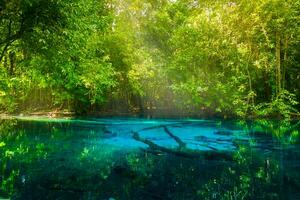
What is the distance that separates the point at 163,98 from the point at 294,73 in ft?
33.2

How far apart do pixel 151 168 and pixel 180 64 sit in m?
17.9

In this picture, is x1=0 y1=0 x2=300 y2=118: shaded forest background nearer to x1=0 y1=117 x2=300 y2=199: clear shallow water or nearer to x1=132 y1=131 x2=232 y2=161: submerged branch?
x1=0 y1=117 x2=300 y2=199: clear shallow water

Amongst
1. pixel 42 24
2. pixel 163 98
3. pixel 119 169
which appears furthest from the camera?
pixel 163 98

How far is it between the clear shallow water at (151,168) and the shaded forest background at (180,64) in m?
5.58

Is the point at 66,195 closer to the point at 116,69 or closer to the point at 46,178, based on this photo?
the point at 46,178

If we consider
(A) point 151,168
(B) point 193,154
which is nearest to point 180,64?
(B) point 193,154

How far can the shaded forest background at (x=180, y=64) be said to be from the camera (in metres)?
20.0

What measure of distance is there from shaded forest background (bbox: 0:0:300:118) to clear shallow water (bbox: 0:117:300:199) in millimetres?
5577

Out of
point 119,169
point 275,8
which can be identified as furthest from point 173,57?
point 119,169

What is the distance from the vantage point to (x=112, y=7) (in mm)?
26016

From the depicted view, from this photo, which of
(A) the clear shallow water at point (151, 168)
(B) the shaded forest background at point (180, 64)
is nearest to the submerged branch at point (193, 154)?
(A) the clear shallow water at point (151, 168)

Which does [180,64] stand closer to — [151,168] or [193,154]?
[193,154]

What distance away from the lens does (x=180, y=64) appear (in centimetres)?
2423

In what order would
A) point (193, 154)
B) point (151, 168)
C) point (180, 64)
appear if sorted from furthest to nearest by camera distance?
point (180, 64)
point (193, 154)
point (151, 168)
